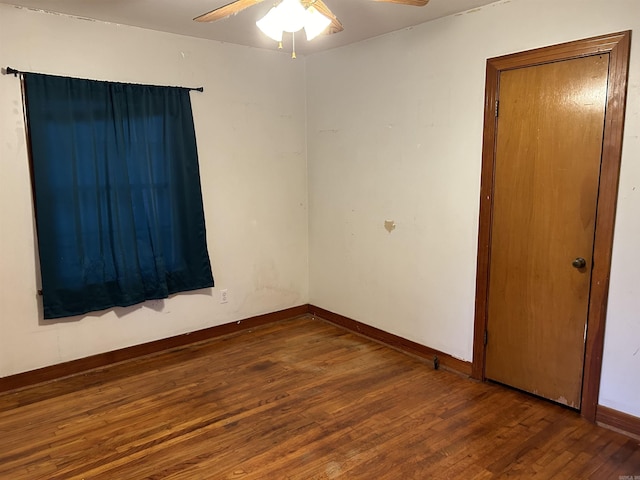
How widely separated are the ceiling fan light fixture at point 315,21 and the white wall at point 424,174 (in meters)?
1.35

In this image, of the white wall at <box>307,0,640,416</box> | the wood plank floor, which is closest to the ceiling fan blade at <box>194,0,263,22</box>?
the white wall at <box>307,0,640,416</box>

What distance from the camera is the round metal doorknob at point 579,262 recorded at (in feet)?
8.86

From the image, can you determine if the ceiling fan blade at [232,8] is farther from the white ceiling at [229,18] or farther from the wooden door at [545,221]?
the wooden door at [545,221]

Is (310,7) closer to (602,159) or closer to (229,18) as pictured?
(229,18)

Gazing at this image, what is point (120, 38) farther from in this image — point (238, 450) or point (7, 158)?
point (238, 450)

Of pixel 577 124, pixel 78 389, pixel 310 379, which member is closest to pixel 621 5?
pixel 577 124

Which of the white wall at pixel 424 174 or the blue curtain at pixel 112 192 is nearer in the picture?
the white wall at pixel 424 174

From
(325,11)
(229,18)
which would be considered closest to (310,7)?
(325,11)

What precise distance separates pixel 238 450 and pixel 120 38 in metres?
2.91

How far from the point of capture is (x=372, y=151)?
3.89 meters

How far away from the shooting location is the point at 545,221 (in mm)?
2846

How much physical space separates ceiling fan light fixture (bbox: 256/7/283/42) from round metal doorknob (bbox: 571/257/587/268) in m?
2.07

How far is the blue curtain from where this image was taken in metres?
3.13

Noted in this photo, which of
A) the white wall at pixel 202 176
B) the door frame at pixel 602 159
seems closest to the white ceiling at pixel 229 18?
the white wall at pixel 202 176
